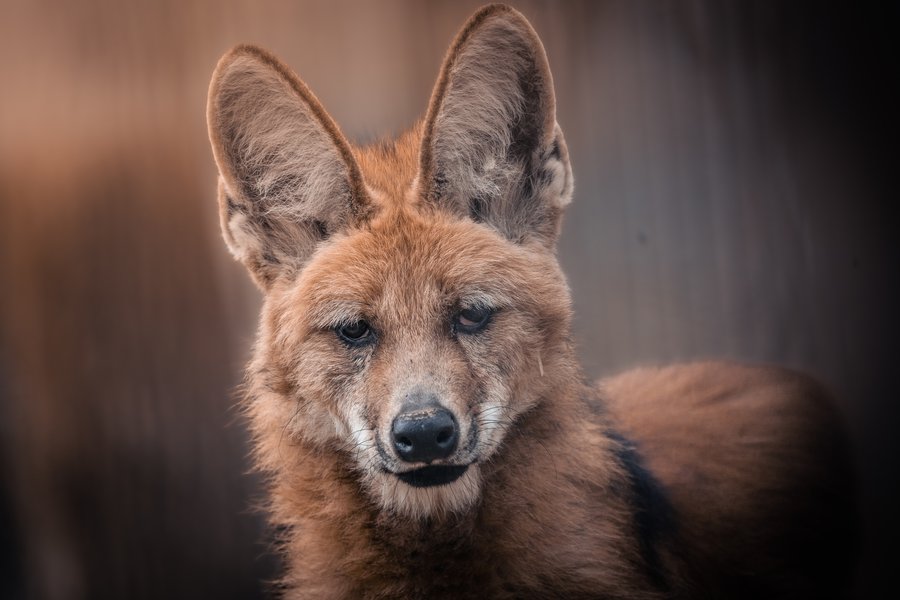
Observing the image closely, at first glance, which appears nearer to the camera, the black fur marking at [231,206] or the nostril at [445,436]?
the nostril at [445,436]

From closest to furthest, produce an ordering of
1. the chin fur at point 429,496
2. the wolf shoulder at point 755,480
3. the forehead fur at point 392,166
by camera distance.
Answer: the chin fur at point 429,496 < the forehead fur at point 392,166 < the wolf shoulder at point 755,480

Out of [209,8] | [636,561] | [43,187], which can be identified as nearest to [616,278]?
[636,561]

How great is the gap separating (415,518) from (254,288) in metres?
1.40

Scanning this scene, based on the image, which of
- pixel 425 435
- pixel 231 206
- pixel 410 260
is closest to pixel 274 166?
pixel 231 206

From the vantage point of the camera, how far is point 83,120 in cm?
290

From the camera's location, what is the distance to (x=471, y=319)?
6.58 ft

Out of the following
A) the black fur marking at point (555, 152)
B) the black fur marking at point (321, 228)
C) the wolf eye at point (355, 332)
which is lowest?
the wolf eye at point (355, 332)

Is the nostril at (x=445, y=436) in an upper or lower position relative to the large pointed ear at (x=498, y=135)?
lower

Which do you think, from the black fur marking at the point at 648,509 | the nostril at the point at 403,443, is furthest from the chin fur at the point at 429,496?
the black fur marking at the point at 648,509

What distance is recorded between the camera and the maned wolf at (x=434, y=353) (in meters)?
1.94

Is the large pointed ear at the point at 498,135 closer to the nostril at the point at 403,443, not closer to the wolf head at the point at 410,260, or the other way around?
the wolf head at the point at 410,260

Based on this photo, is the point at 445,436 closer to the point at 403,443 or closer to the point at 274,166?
the point at 403,443

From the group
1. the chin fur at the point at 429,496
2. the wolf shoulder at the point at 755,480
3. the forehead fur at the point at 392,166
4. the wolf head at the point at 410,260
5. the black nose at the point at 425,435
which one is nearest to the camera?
the black nose at the point at 425,435

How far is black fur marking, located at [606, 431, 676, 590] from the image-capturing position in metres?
2.21
